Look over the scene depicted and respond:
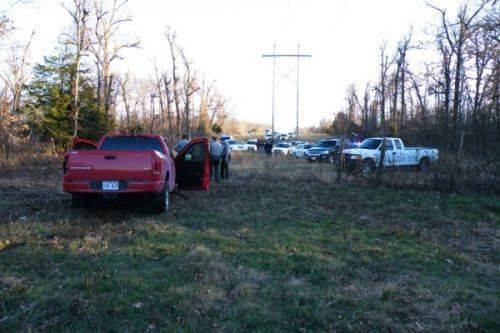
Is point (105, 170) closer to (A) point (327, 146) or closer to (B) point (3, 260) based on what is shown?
(B) point (3, 260)

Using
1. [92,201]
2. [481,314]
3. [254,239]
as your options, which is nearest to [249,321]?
[481,314]

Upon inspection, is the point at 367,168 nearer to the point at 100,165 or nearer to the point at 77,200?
the point at 77,200

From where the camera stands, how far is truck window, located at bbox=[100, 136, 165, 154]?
11250 millimetres

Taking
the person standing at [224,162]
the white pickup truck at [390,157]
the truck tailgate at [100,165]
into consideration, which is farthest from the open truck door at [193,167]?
the white pickup truck at [390,157]

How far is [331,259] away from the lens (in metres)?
6.83

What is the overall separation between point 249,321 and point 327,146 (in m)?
31.7

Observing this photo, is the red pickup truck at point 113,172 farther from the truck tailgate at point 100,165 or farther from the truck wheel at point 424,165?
the truck wheel at point 424,165

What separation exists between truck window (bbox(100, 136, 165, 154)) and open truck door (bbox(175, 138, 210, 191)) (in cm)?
73

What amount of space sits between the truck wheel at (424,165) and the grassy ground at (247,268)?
3.46m

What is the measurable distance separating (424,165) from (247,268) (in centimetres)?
1091

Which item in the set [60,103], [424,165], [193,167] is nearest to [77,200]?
[193,167]

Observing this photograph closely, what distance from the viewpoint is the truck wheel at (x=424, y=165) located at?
1484cm

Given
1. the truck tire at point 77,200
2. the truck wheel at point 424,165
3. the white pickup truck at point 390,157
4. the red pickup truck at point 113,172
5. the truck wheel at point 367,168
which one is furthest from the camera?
the white pickup truck at point 390,157

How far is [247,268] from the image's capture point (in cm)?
632
